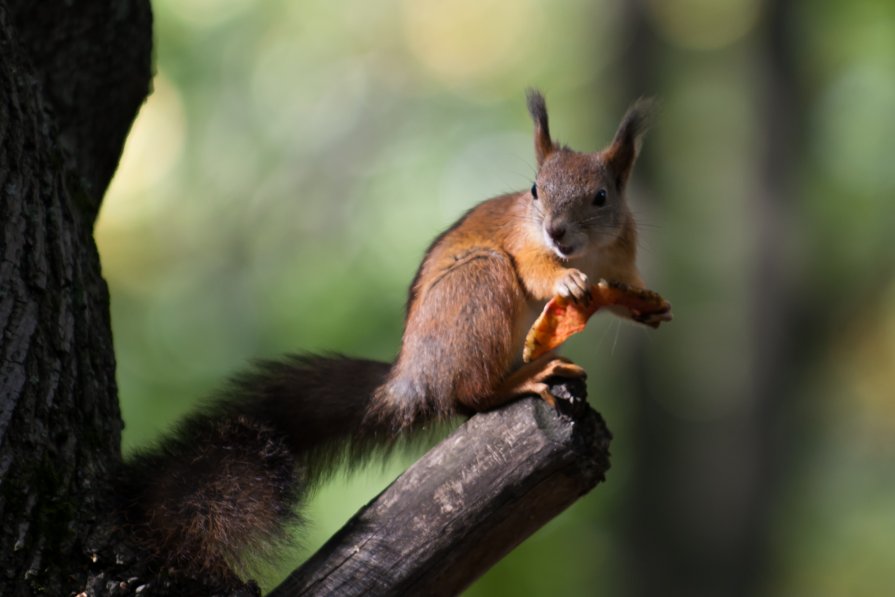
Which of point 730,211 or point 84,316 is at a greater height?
point 730,211

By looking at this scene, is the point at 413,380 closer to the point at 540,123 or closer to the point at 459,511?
the point at 459,511

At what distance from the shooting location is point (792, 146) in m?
7.00

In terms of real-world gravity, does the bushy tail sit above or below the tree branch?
above

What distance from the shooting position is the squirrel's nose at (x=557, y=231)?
2.86 metres

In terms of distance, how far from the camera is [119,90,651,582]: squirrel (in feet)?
7.28

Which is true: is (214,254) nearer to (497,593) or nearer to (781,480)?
(497,593)

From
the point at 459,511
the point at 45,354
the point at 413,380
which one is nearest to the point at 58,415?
the point at 45,354

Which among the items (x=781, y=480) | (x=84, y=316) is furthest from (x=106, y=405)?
(x=781, y=480)

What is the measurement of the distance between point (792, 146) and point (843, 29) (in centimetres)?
259

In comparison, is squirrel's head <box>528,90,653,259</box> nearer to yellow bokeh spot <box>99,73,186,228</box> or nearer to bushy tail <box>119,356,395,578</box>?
bushy tail <box>119,356,395,578</box>

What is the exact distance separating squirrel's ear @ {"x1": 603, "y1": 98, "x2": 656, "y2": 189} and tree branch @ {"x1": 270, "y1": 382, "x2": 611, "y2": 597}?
1.12 meters

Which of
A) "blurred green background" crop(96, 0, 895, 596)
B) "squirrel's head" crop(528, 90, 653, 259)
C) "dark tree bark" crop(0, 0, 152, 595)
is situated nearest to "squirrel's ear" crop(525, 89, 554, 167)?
"squirrel's head" crop(528, 90, 653, 259)

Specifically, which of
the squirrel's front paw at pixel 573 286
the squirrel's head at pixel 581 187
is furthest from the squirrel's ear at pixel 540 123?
the squirrel's front paw at pixel 573 286

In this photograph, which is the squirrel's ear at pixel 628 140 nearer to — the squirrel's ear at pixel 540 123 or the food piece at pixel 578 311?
the squirrel's ear at pixel 540 123
